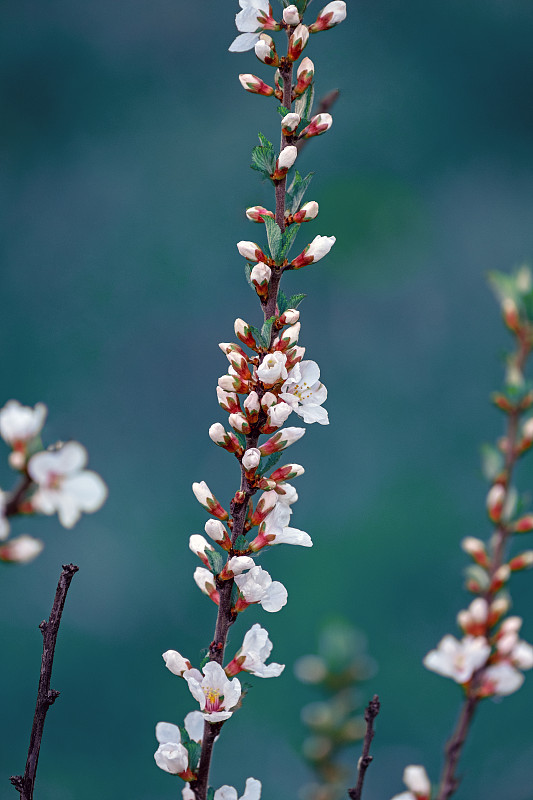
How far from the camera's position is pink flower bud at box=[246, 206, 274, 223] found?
1.07ft

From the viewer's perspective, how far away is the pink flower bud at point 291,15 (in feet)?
1.03

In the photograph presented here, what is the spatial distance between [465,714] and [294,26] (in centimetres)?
30

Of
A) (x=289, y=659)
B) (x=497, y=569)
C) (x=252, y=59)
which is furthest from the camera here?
(x=252, y=59)

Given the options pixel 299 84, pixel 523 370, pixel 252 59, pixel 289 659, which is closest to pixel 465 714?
pixel 523 370

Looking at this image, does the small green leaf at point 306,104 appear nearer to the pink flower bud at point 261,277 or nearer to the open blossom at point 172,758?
the pink flower bud at point 261,277

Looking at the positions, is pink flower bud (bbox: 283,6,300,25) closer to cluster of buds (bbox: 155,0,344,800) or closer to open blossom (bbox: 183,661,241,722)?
cluster of buds (bbox: 155,0,344,800)

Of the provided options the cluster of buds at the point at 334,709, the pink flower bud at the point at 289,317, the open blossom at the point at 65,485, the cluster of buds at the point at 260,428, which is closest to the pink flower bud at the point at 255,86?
the cluster of buds at the point at 260,428

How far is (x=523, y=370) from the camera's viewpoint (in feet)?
1.02

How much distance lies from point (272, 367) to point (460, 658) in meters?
0.14

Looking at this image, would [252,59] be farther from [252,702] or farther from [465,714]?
[465,714]

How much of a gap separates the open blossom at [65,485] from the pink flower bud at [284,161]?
0.17m

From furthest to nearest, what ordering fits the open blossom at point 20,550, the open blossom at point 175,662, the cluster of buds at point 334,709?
the cluster of buds at point 334,709
the open blossom at point 175,662
the open blossom at point 20,550

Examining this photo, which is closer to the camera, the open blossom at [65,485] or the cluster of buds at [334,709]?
the open blossom at [65,485]

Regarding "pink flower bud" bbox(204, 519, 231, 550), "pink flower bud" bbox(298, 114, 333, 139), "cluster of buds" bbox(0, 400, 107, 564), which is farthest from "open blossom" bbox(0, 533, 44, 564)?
"pink flower bud" bbox(298, 114, 333, 139)
